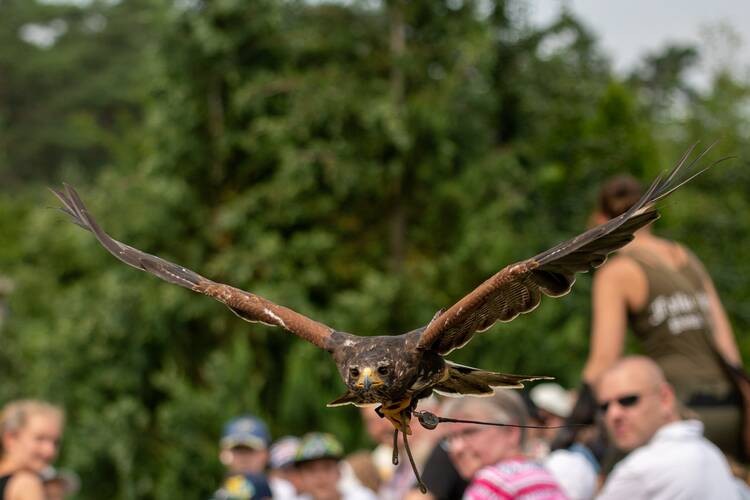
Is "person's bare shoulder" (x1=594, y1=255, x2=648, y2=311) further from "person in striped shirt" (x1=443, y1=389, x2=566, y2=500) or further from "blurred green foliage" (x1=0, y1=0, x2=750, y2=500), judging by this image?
"blurred green foliage" (x1=0, y1=0, x2=750, y2=500)

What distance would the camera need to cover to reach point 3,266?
762 inches

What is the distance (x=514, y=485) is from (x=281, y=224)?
6.64 meters

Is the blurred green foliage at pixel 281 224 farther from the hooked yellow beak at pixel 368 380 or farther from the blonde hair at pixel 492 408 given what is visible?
the hooked yellow beak at pixel 368 380

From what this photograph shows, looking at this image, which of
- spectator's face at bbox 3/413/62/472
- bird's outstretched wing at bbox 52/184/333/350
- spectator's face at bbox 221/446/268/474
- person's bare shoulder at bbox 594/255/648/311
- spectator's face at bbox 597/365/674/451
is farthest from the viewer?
spectator's face at bbox 221/446/268/474

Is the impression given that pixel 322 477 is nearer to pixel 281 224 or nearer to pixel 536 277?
pixel 536 277

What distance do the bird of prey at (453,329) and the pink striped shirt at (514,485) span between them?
2.39 feet

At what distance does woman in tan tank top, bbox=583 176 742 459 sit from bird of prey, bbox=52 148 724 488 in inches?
62.3

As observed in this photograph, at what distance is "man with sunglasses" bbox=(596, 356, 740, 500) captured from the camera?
4.17 m

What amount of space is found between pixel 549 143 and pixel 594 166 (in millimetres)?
629

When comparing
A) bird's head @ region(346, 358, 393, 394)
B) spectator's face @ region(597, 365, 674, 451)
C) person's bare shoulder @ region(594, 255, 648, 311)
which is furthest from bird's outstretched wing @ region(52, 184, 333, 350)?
person's bare shoulder @ region(594, 255, 648, 311)

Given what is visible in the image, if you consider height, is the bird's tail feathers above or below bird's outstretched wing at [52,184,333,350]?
below

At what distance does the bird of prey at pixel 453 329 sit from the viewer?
117 inches

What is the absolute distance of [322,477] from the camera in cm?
593

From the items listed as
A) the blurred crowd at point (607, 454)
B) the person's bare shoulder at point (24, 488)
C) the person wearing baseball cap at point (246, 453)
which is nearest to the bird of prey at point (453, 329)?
the blurred crowd at point (607, 454)
